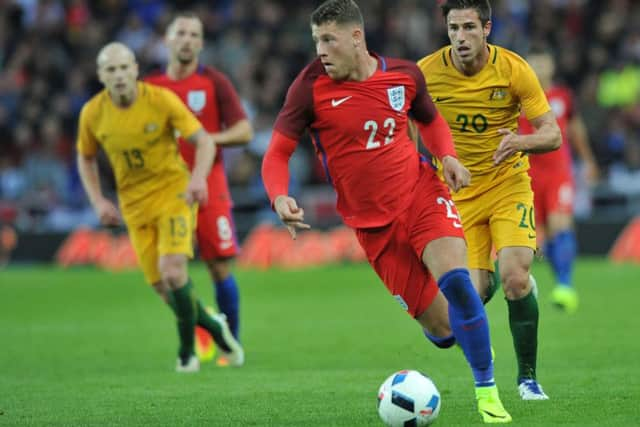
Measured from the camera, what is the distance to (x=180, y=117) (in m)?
10.4

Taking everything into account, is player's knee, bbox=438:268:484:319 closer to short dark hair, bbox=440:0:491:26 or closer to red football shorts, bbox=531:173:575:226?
short dark hair, bbox=440:0:491:26

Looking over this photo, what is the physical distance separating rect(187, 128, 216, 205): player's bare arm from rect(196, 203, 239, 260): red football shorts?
1.15 meters

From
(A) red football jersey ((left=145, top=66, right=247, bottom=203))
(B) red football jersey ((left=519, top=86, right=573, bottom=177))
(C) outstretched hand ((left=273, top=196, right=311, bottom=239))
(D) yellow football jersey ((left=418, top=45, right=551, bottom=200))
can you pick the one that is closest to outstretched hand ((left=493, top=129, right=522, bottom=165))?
(D) yellow football jersey ((left=418, top=45, right=551, bottom=200))

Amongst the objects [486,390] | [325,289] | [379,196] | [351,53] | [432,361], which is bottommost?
[325,289]

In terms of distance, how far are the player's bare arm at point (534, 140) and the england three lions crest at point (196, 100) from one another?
4.13 meters

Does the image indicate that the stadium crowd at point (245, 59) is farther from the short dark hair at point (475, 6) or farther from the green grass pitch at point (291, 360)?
the short dark hair at point (475, 6)

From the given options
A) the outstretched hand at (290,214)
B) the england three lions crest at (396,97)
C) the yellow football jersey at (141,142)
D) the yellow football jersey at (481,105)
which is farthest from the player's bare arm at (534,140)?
the yellow football jersey at (141,142)

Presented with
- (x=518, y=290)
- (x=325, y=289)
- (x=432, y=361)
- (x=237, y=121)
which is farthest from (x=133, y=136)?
(x=325, y=289)

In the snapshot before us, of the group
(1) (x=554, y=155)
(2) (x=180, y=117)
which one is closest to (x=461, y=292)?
(2) (x=180, y=117)

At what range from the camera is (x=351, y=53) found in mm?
7613

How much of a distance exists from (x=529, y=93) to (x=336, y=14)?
1516mm

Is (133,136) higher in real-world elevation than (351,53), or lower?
lower

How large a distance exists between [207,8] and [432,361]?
59.6ft

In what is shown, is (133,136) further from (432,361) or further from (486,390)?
(486,390)
